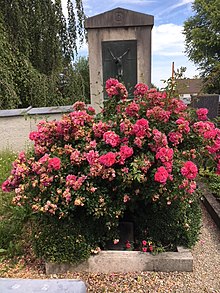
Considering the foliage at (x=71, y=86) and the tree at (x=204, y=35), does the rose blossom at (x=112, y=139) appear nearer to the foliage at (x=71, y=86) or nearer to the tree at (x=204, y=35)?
the foliage at (x=71, y=86)

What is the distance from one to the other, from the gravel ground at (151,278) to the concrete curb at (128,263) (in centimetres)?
3

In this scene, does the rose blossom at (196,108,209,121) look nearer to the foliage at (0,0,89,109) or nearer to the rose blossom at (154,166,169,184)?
the rose blossom at (154,166,169,184)

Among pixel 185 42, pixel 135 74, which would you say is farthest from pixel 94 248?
pixel 185 42

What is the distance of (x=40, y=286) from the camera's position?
1.37 metres

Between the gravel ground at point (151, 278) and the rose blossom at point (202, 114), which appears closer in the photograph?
the gravel ground at point (151, 278)

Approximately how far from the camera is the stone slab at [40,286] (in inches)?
52.1

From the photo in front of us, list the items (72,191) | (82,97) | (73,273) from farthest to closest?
(82,97), (73,273), (72,191)

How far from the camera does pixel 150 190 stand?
189 cm

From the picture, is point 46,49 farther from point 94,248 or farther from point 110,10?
point 94,248

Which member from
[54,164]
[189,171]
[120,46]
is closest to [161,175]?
[189,171]

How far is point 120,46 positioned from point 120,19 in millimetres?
339

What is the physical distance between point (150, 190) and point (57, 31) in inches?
259

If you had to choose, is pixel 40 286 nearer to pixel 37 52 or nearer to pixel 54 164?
pixel 54 164

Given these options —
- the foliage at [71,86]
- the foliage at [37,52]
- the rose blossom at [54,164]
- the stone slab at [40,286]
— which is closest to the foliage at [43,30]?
the foliage at [37,52]
